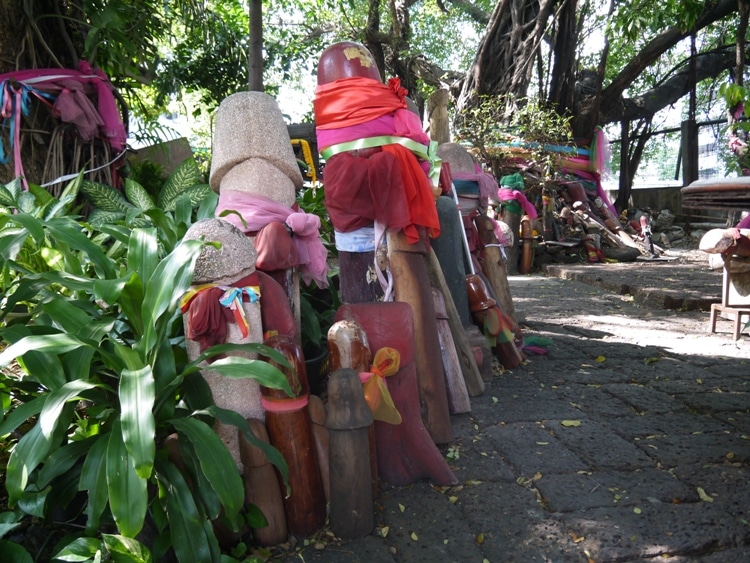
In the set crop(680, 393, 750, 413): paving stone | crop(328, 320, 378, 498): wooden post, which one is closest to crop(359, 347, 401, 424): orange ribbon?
crop(328, 320, 378, 498): wooden post

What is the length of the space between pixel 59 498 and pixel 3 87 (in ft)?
8.89

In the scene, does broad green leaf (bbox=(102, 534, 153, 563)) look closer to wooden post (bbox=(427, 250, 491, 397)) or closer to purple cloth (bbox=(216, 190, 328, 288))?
purple cloth (bbox=(216, 190, 328, 288))

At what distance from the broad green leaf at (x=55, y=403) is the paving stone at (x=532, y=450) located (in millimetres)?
1573

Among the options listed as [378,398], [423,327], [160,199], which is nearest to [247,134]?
[423,327]

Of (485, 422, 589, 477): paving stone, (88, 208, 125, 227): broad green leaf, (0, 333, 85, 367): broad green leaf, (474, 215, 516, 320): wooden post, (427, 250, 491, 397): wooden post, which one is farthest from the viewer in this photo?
(474, 215, 516, 320): wooden post

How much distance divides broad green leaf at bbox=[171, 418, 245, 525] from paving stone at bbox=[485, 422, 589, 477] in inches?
46.9

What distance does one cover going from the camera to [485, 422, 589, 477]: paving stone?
227 centimetres

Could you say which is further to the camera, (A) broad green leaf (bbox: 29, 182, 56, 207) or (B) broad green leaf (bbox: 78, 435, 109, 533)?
(A) broad green leaf (bbox: 29, 182, 56, 207)

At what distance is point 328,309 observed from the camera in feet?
10.8

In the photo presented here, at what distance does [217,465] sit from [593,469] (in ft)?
4.84

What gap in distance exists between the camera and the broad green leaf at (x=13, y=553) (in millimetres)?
1441

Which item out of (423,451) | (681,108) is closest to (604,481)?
(423,451)

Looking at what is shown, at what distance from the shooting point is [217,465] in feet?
4.88

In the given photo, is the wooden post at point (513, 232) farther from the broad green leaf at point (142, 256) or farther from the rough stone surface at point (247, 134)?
the broad green leaf at point (142, 256)
